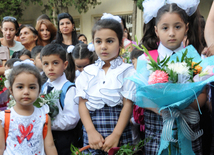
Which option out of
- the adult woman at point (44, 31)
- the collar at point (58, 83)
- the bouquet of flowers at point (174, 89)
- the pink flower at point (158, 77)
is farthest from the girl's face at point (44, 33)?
the pink flower at point (158, 77)

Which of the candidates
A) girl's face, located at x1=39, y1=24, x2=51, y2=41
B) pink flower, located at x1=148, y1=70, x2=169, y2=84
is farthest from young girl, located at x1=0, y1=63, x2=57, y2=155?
girl's face, located at x1=39, y1=24, x2=51, y2=41

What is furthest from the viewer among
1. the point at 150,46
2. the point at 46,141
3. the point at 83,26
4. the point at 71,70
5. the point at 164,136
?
the point at 83,26

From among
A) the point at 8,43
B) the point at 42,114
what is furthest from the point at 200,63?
the point at 8,43

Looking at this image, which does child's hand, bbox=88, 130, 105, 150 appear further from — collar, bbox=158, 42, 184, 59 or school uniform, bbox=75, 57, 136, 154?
collar, bbox=158, 42, 184, 59

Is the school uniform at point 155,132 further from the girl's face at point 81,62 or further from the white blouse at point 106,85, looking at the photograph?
the girl's face at point 81,62

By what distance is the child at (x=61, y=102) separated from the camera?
2336 mm

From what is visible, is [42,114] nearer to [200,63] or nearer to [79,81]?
[79,81]

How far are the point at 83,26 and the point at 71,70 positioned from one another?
11218mm

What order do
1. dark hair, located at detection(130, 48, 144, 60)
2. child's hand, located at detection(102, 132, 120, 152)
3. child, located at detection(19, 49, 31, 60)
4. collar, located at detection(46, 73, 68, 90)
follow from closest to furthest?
child's hand, located at detection(102, 132, 120, 152)
collar, located at detection(46, 73, 68, 90)
dark hair, located at detection(130, 48, 144, 60)
child, located at detection(19, 49, 31, 60)

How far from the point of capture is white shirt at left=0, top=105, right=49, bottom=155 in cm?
195

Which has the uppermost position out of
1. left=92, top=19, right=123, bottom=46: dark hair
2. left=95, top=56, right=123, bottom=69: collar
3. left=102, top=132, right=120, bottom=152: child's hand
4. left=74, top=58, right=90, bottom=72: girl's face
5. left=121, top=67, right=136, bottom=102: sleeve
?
left=92, top=19, right=123, bottom=46: dark hair

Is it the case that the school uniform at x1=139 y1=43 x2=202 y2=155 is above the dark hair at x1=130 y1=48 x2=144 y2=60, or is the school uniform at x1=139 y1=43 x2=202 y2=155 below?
below

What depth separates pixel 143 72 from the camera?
1785mm

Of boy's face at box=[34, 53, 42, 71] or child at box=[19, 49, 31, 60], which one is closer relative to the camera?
boy's face at box=[34, 53, 42, 71]
